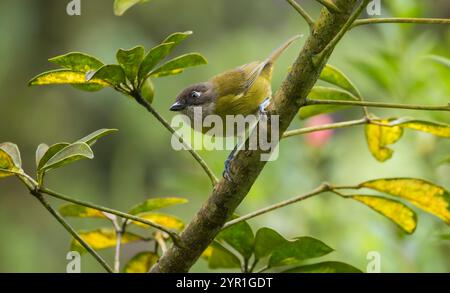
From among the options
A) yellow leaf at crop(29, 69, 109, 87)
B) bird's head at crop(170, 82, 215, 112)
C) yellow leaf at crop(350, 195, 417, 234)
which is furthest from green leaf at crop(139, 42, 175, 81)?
bird's head at crop(170, 82, 215, 112)

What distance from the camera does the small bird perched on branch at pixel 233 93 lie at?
2.52m

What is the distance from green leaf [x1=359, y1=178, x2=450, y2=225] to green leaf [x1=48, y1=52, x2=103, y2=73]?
2.13 ft

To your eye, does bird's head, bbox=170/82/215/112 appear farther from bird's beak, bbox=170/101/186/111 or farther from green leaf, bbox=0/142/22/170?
green leaf, bbox=0/142/22/170

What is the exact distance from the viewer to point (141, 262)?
68.1 inches

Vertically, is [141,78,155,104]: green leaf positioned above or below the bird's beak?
below

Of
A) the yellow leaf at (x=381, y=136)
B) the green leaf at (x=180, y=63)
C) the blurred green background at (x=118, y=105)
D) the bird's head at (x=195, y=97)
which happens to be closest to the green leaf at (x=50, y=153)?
the green leaf at (x=180, y=63)

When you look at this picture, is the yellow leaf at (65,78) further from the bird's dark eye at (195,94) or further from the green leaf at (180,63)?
the bird's dark eye at (195,94)

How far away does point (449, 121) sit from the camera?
91.0 inches

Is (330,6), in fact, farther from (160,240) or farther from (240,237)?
(160,240)

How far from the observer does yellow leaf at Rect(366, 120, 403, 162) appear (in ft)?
5.56
